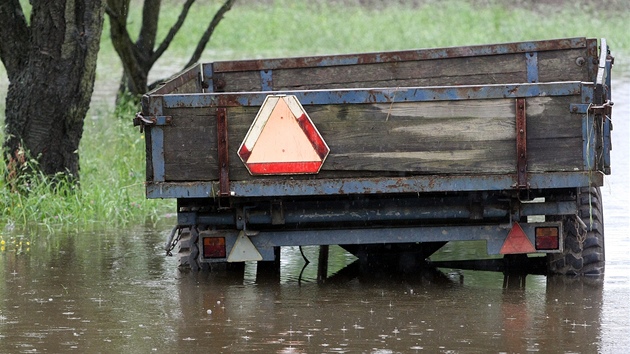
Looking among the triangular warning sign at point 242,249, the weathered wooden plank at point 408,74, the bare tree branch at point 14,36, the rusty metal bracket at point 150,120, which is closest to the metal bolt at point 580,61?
the weathered wooden plank at point 408,74

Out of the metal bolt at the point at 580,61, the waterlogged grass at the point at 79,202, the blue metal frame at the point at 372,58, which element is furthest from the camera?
the waterlogged grass at the point at 79,202

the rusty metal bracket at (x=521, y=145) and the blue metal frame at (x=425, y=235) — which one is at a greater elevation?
the rusty metal bracket at (x=521, y=145)

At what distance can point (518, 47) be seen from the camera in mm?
9914

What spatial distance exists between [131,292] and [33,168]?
3628 millimetres

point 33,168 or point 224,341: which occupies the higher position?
point 33,168

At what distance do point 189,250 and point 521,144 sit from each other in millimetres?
2533

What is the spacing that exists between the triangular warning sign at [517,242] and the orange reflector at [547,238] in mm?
67

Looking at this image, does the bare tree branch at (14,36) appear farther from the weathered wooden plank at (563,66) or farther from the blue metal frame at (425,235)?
the weathered wooden plank at (563,66)

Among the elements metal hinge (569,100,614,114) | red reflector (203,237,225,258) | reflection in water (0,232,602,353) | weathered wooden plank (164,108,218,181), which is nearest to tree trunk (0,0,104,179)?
reflection in water (0,232,602,353)

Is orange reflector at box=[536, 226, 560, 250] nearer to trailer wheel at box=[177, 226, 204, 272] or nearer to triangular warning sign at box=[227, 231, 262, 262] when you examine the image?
triangular warning sign at box=[227, 231, 262, 262]

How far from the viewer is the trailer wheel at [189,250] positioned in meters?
8.45

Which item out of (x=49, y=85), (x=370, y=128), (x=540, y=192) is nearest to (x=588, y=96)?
(x=540, y=192)

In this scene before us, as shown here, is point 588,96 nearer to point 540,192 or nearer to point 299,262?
point 540,192

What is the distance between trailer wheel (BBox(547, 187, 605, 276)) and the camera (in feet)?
26.3
